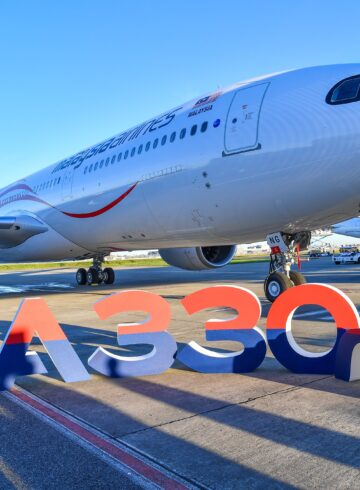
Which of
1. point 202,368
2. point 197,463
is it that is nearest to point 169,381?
point 202,368

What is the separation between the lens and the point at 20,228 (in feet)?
50.2

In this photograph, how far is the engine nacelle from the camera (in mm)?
12523

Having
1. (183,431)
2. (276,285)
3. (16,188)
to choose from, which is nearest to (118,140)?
(276,285)

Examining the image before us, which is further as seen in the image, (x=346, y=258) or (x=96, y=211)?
(x=346, y=258)

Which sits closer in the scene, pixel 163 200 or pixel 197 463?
pixel 197 463

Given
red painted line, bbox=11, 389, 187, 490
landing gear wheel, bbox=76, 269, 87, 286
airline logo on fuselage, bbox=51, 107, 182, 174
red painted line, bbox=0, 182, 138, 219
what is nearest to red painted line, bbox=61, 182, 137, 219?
red painted line, bbox=0, 182, 138, 219

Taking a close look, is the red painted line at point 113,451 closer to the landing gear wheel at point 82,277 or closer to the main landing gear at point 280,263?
the main landing gear at point 280,263

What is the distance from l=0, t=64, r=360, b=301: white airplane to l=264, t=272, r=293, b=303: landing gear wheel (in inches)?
0.8

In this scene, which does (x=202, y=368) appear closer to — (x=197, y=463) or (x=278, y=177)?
(x=197, y=463)

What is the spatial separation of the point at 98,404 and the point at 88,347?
7.91ft

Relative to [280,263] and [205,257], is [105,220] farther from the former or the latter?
[280,263]

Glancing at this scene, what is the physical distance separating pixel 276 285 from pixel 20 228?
986cm

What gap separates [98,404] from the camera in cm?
393

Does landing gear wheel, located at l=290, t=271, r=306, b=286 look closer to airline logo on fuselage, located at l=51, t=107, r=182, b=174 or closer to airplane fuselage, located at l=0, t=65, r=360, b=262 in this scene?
airplane fuselage, located at l=0, t=65, r=360, b=262
